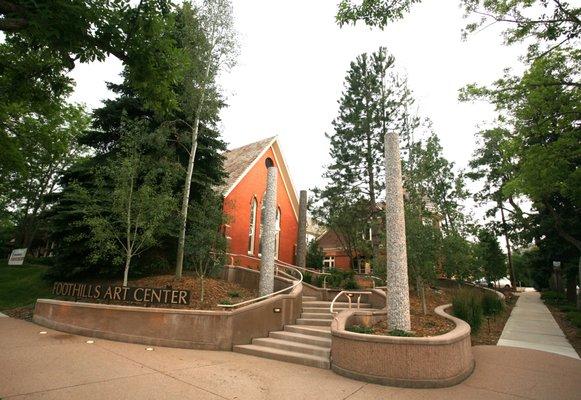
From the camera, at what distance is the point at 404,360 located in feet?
22.1

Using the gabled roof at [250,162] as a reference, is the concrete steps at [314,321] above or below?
below

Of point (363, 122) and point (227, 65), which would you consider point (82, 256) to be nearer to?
point (227, 65)

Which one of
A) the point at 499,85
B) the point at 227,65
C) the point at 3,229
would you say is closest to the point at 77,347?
the point at 227,65

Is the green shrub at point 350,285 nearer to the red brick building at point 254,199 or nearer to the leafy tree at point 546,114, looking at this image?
the red brick building at point 254,199

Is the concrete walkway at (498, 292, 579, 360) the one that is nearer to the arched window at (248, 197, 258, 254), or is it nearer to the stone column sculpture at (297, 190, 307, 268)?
the stone column sculpture at (297, 190, 307, 268)

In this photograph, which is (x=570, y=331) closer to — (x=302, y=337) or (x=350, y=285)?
(x=350, y=285)

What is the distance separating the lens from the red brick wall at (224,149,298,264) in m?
21.6

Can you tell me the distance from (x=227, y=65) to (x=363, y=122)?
41.3 feet

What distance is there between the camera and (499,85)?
13.3 metres

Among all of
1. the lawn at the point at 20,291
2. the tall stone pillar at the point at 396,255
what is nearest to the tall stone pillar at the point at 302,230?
the tall stone pillar at the point at 396,255

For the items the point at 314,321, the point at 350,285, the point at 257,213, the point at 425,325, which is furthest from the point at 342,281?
Result: the point at 257,213

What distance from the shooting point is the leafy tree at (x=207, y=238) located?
11891 mm

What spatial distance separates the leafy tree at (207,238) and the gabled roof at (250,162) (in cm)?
859

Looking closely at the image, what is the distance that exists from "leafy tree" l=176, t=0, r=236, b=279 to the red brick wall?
5248 mm
